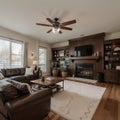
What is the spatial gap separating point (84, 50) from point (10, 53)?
4.51 meters

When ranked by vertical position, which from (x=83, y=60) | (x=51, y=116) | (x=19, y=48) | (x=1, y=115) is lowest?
(x=51, y=116)

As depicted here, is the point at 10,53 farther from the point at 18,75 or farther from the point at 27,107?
the point at 27,107

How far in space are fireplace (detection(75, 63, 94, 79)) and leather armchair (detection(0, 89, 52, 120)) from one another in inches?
181

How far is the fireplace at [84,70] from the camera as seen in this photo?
6039mm

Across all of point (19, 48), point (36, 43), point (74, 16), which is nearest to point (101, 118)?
point (74, 16)

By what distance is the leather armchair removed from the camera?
4.56ft

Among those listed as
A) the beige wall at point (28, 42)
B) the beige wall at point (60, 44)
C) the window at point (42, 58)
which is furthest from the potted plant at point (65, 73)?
the beige wall at point (60, 44)

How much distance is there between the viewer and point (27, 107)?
1.56 meters

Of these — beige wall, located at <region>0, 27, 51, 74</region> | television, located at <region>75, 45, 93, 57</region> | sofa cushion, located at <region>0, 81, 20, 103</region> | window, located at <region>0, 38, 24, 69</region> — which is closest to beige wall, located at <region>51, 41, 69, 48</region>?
beige wall, located at <region>0, 27, 51, 74</region>

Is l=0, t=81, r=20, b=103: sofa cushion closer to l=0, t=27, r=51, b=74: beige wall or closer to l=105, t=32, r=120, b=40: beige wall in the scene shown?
l=0, t=27, r=51, b=74: beige wall

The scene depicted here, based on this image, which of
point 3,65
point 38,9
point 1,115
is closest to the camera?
point 1,115

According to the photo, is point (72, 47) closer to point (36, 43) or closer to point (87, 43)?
point (87, 43)

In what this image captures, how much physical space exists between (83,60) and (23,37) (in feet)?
13.6

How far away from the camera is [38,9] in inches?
118
